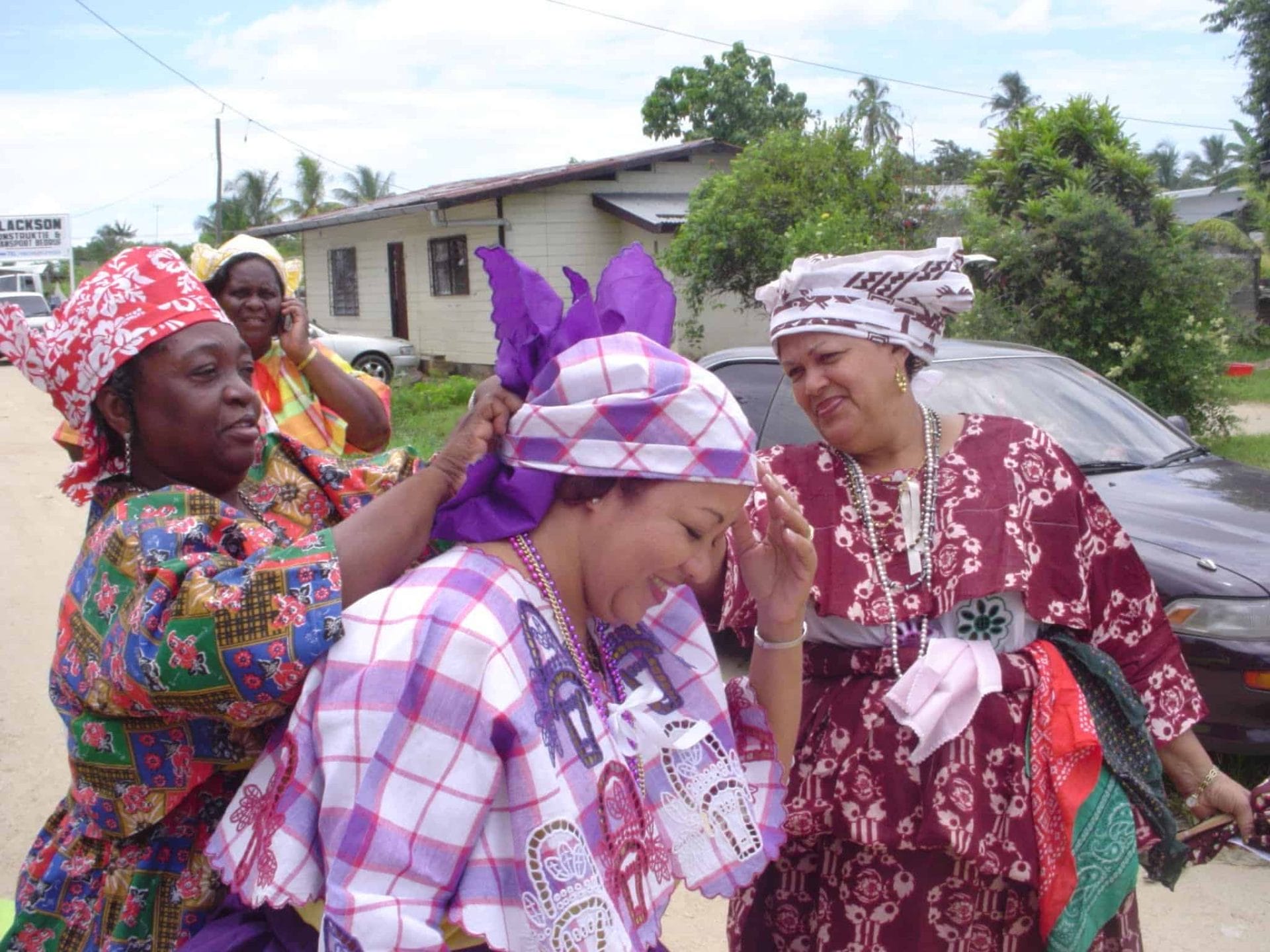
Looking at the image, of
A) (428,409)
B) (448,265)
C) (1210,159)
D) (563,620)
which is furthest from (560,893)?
(1210,159)

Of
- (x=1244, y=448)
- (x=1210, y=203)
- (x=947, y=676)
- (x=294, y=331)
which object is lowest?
(x=1244, y=448)

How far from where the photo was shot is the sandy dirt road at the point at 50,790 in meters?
3.52

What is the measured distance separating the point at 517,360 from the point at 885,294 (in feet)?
3.51

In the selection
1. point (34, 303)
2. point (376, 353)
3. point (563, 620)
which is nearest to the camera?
point (563, 620)

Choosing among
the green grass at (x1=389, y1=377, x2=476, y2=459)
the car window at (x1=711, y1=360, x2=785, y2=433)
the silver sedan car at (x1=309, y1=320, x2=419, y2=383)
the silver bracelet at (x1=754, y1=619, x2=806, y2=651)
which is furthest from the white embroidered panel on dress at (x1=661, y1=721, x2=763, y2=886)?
the silver sedan car at (x1=309, y1=320, x2=419, y2=383)

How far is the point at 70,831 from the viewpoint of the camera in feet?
5.53

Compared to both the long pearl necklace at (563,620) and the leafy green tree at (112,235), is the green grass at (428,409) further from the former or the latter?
the leafy green tree at (112,235)

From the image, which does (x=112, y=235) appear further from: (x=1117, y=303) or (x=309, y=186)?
(x=1117, y=303)

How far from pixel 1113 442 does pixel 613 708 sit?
434cm

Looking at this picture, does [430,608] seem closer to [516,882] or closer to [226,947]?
[516,882]

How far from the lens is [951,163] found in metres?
18.6

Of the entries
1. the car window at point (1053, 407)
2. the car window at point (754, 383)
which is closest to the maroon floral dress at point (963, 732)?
the car window at point (1053, 407)

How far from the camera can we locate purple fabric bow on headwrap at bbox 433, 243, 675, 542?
156 cm

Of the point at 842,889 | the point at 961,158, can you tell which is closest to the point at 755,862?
the point at 842,889
